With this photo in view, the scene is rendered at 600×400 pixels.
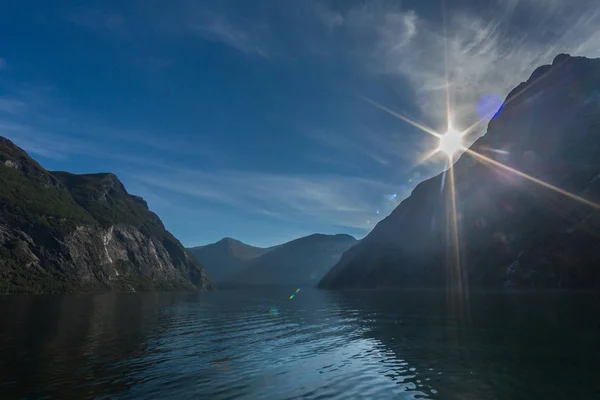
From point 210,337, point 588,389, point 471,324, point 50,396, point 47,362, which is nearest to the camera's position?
point 50,396

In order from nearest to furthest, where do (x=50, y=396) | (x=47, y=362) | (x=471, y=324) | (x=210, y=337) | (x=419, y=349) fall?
(x=50, y=396) < (x=47, y=362) < (x=419, y=349) < (x=210, y=337) < (x=471, y=324)

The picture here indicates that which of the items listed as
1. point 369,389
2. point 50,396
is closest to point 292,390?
point 369,389

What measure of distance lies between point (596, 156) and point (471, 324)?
7827 inches

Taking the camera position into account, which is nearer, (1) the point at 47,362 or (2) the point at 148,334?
(1) the point at 47,362

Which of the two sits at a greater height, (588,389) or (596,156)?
(596,156)

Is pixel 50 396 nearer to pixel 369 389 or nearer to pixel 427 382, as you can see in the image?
pixel 369 389

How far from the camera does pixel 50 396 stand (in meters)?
21.8

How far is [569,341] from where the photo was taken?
129 feet

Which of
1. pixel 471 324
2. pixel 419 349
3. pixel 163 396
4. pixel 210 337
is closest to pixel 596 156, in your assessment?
pixel 471 324

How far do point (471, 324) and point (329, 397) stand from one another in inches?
1672

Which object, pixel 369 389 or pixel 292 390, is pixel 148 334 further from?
pixel 369 389

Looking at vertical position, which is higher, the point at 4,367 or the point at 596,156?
the point at 596,156

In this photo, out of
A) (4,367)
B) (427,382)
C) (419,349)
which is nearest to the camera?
(427,382)

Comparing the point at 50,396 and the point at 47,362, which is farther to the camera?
the point at 47,362
